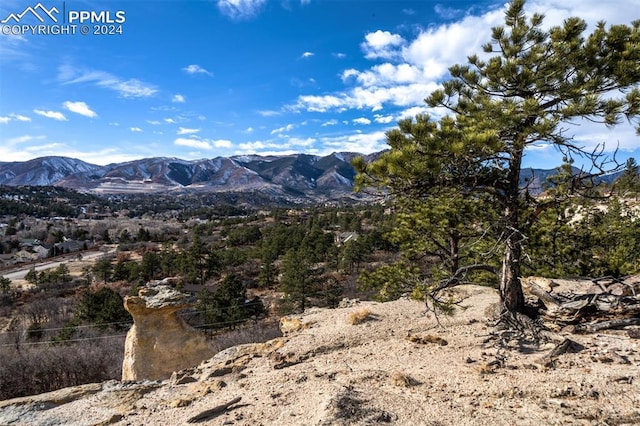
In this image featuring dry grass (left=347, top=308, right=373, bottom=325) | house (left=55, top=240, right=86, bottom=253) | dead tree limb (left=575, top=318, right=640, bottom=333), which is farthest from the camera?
house (left=55, top=240, right=86, bottom=253)

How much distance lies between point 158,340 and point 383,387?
6.60 metres

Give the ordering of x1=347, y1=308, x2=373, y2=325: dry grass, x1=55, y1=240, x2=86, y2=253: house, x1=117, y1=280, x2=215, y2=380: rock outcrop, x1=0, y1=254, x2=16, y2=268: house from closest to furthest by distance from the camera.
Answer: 1. x1=347, y1=308, x2=373, y2=325: dry grass
2. x1=117, y1=280, x2=215, y2=380: rock outcrop
3. x1=0, y1=254, x2=16, y2=268: house
4. x1=55, y1=240, x2=86, y2=253: house

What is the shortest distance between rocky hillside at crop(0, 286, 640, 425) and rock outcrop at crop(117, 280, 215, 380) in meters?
2.86

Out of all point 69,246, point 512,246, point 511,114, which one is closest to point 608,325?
point 512,246

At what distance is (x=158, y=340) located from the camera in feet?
30.5

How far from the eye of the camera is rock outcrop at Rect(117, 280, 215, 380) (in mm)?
9180

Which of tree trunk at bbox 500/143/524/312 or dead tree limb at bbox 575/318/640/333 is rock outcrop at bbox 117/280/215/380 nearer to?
tree trunk at bbox 500/143/524/312

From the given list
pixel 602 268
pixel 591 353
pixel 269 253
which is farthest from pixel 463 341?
pixel 269 253

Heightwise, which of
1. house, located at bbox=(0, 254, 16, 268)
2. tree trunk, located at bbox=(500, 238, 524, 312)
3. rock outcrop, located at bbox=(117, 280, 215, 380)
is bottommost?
house, located at bbox=(0, 254, 16, 268)

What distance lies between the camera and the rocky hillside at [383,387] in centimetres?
397

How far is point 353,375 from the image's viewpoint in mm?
5211

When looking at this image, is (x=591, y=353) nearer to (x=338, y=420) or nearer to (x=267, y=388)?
(x=338, y=420)

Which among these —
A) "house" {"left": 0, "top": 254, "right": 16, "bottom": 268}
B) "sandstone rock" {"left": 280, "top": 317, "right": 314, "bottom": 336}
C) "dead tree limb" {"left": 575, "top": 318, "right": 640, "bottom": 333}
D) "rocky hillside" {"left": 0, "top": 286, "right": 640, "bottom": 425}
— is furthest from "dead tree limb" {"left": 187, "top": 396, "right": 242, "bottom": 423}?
"house" {"left": 0, "top": 254, "right": 16, "bottom": 268}

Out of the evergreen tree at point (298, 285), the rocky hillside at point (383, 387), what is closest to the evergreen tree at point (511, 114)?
the rocky hillside at point (383, 387)
